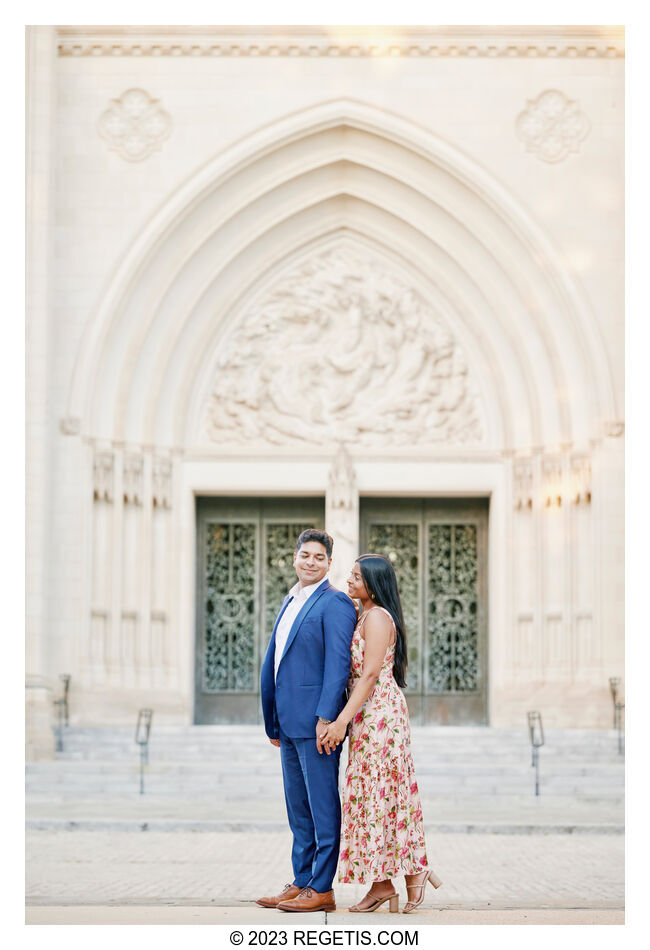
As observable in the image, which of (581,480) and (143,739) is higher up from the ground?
(581,480)

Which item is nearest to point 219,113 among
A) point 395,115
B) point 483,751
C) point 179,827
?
point 395,115

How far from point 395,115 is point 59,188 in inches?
163

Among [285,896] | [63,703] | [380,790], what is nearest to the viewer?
[285,896]

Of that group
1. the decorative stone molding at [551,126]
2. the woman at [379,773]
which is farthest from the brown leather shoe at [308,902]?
the decorative stone molding at [551,126]

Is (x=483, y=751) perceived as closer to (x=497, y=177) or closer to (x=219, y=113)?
(x=497, y=177)

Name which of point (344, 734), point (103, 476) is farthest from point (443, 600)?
point (344, 734)

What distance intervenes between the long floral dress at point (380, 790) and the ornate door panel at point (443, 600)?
478 inches

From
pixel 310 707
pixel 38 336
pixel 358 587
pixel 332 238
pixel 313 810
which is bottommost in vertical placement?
pixel 313 810

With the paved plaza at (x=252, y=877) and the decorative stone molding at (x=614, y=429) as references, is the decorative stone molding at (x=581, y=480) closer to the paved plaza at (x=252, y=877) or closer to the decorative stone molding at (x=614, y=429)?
the decorative stone molding at (x=614, y=429)

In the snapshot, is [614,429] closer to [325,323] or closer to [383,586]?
[325,323]

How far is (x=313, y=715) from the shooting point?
5.80 m

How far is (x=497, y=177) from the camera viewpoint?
1742 centimetres

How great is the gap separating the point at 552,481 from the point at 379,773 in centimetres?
1206

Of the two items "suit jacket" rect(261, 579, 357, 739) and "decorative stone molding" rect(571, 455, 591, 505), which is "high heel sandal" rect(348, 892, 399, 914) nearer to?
"suit jacket" rect(261, 579, 357, 739)
